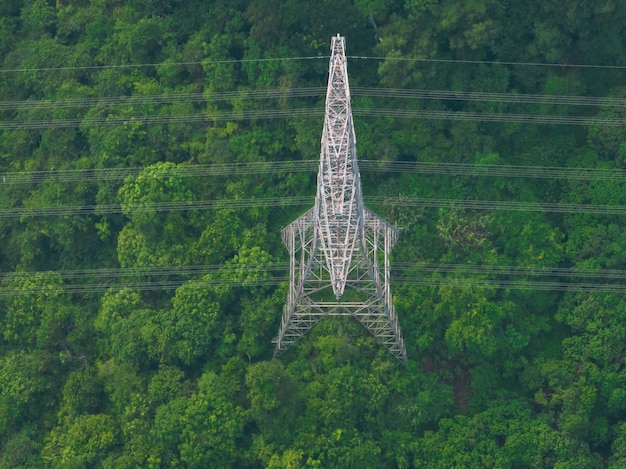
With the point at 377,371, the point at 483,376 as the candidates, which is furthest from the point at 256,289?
the point at 483,376

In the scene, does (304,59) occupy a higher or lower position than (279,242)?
higher

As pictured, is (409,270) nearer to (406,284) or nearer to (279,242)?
(406,284)

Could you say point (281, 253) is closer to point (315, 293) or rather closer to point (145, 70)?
point (315, 293)

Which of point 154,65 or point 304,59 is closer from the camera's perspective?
point 304,59

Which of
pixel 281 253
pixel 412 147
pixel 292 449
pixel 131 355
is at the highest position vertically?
pixel 412 147

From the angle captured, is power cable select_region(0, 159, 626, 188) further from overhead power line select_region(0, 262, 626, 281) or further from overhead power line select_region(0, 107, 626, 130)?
overhead power line select_region(0, 262, 626, 281)

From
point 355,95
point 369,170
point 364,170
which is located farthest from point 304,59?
point 369,170

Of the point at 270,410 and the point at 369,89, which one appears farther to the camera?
the point at 369,89

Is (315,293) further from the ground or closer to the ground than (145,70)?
closer to the ground
